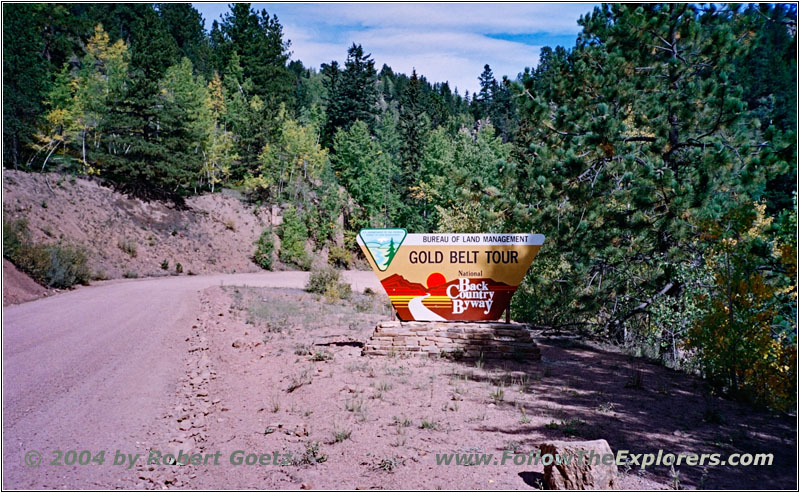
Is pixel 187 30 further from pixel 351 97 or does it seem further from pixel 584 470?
pixel 584 470

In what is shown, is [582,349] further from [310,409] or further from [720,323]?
[310,409]

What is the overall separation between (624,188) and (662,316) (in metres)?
3.25

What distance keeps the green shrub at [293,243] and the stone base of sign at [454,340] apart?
1314 inches

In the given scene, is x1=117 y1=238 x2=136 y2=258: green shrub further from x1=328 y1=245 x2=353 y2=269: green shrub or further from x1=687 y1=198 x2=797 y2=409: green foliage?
x1=687 y1=198 x2=797 y2=409: green foliage

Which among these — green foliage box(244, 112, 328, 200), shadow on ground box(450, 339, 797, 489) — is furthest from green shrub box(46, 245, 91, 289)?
green foliage box(244, 112, 328, 200)

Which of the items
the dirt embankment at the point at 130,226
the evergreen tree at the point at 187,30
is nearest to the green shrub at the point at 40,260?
the dirt embankment at the point at 130,226

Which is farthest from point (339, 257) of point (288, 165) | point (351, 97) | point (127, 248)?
point (351, 97)

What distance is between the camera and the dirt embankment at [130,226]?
28469mm

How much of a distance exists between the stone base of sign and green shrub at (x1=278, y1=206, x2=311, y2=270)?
110 feet

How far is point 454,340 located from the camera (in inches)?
390

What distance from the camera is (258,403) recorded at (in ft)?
23.6

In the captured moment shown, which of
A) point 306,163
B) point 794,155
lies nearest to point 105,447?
point 794,155

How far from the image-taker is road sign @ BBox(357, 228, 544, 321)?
32.7 feet

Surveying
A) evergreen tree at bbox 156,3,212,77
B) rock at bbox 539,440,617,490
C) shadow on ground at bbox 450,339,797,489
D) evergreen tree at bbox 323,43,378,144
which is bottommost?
shadow on ground at bbox 450,339,797,489
